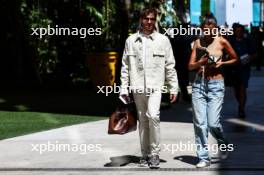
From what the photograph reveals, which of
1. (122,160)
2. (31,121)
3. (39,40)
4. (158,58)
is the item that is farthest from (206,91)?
(39,40)

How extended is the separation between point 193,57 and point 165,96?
29.5ft

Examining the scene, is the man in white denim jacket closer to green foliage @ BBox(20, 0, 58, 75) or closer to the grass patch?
the grass patch

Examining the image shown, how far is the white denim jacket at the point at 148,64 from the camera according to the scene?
8.44 meters

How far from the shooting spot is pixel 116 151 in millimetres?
10102

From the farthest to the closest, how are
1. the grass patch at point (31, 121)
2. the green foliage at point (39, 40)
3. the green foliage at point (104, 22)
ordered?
1. the green foliage at point (104, 22)
2. the green foliage at point (39, 40)
3. the grass patch at point (31, 121)

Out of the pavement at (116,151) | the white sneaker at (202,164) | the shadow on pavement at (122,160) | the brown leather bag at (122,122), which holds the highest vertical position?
the brown leather bag at (122,122)

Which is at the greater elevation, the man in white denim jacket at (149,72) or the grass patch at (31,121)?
the man in white denim jacket at (149,72)

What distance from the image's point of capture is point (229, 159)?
9.28 metres

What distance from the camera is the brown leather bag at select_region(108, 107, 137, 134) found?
28.1 ft

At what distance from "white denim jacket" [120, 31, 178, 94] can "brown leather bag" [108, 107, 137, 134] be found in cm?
32

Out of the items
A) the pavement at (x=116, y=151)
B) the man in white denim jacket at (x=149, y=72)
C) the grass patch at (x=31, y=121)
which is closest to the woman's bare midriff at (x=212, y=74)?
the man in white denim jacket at (x=149, y=72)

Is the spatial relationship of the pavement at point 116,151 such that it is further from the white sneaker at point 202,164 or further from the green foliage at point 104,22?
the green foliage at point 104,22

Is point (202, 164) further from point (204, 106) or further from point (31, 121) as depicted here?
point (31, 121)

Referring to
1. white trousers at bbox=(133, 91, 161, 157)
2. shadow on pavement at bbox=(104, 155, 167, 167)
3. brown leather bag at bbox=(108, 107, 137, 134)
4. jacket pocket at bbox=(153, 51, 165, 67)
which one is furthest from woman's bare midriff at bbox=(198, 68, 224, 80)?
shadow on pavement at bbox=(104, 155, 167, 167)
